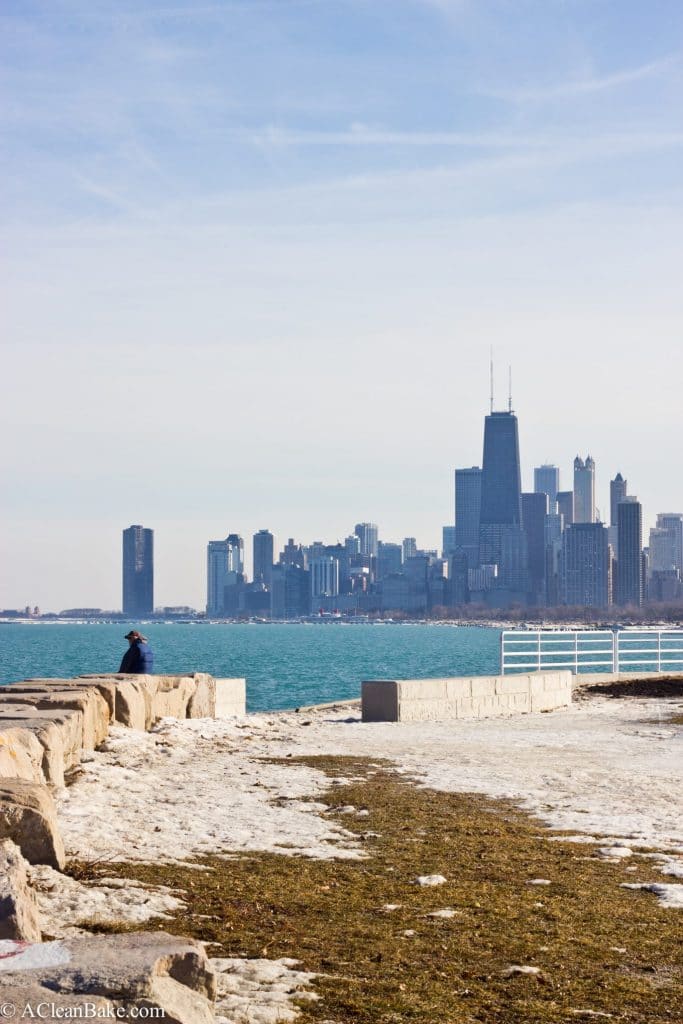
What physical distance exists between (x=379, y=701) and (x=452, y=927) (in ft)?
46.0

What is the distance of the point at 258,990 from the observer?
5570 mm

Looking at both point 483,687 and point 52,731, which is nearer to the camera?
point 52,731

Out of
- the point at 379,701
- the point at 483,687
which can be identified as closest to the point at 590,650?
the point at 483,687

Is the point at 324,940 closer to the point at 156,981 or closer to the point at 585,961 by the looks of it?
the point at 585,961

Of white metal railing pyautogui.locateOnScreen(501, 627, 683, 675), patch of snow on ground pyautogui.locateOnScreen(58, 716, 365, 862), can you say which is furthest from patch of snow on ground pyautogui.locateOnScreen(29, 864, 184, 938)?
white metal railing pyautogui.locateOnScreen(501, 627, 683, 675)

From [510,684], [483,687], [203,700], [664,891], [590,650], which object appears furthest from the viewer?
[590,650]

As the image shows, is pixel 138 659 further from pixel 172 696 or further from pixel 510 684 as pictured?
pixel 510 684

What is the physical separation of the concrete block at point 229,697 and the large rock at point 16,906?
14.9 meters

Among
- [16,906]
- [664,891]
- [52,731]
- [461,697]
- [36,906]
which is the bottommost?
[461,697]

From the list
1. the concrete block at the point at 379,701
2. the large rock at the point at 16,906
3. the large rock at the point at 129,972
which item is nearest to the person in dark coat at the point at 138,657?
the concrete block at the point at 379,701

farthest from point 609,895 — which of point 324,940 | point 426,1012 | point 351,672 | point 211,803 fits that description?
point 351,672

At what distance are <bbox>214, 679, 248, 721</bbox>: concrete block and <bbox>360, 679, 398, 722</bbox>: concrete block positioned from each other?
0.04 metres

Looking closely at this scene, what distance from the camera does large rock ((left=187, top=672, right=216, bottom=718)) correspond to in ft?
62.0

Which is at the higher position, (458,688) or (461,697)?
(458,688)
